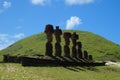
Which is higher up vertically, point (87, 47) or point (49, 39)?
point (87, 47)

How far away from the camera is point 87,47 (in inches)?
5723

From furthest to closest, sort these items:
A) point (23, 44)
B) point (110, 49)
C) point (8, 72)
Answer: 1. point (23, 44)
2. point (110, 49)
3. point (8, 72)

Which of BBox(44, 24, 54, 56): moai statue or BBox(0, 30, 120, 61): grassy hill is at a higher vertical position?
BBox(0, 30, 120, 61): grassy hill

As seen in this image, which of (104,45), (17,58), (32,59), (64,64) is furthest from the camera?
(104,45)

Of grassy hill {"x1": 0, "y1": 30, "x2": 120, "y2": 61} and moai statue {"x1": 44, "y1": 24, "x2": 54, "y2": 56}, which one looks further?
grassy hill {"x1": 0, "y1": 30, "x2": 120, "y2": 61}

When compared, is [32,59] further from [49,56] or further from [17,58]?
[49,56]

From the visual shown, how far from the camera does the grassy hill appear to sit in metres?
131

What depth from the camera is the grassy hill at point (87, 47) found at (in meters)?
131

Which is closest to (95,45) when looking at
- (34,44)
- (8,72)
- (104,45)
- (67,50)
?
(104,45)

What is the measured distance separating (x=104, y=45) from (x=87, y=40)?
1102cm

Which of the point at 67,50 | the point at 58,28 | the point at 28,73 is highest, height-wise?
the point at 58,28

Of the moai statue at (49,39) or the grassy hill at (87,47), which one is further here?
the grassy hill at (87,47)

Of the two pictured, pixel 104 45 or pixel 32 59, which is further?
pixel 104 45

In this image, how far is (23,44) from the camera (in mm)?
168500
